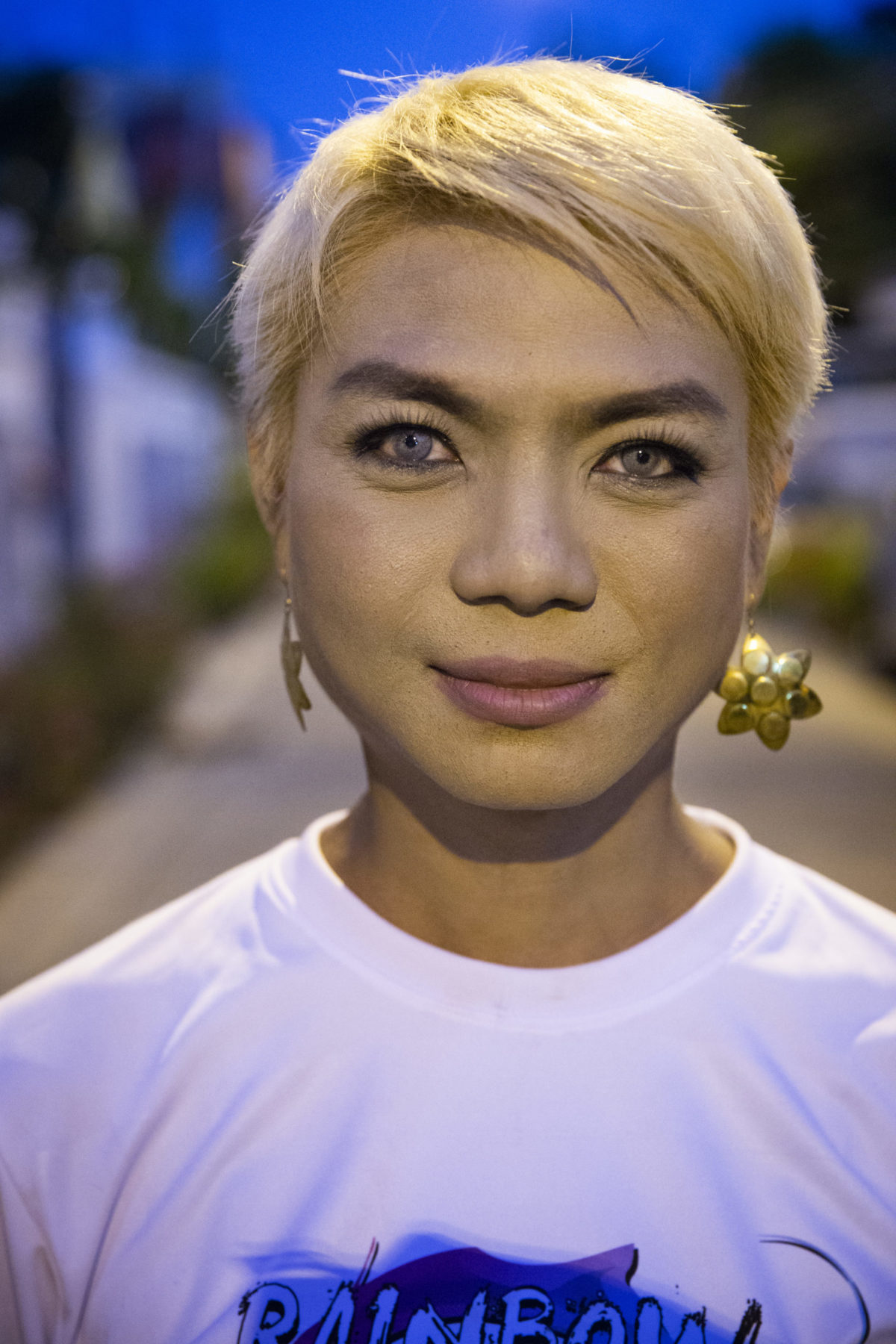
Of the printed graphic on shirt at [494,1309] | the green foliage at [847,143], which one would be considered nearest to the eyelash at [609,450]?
the printed graphic on shirt at [494,1309]

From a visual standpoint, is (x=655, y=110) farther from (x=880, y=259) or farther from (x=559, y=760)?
(x=880, y=259)

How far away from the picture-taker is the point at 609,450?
1344mm

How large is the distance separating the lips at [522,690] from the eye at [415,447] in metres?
0.25

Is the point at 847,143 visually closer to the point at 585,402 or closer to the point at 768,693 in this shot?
the point at 768,693

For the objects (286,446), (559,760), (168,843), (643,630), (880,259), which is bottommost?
(168,843)

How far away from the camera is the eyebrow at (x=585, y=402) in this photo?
4.29 feet

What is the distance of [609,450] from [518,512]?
0.15 meters

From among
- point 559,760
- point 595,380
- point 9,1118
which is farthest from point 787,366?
point 9,1118

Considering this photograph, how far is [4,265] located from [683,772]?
7747 mm

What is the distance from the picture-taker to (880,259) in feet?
46.4

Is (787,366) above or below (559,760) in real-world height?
above

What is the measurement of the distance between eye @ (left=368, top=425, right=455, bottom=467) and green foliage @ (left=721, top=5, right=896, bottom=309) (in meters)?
12.8

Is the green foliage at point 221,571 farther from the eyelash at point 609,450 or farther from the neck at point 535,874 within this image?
the eyelash at point 609,450

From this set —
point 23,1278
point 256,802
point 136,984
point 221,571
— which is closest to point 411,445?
point 136,984
